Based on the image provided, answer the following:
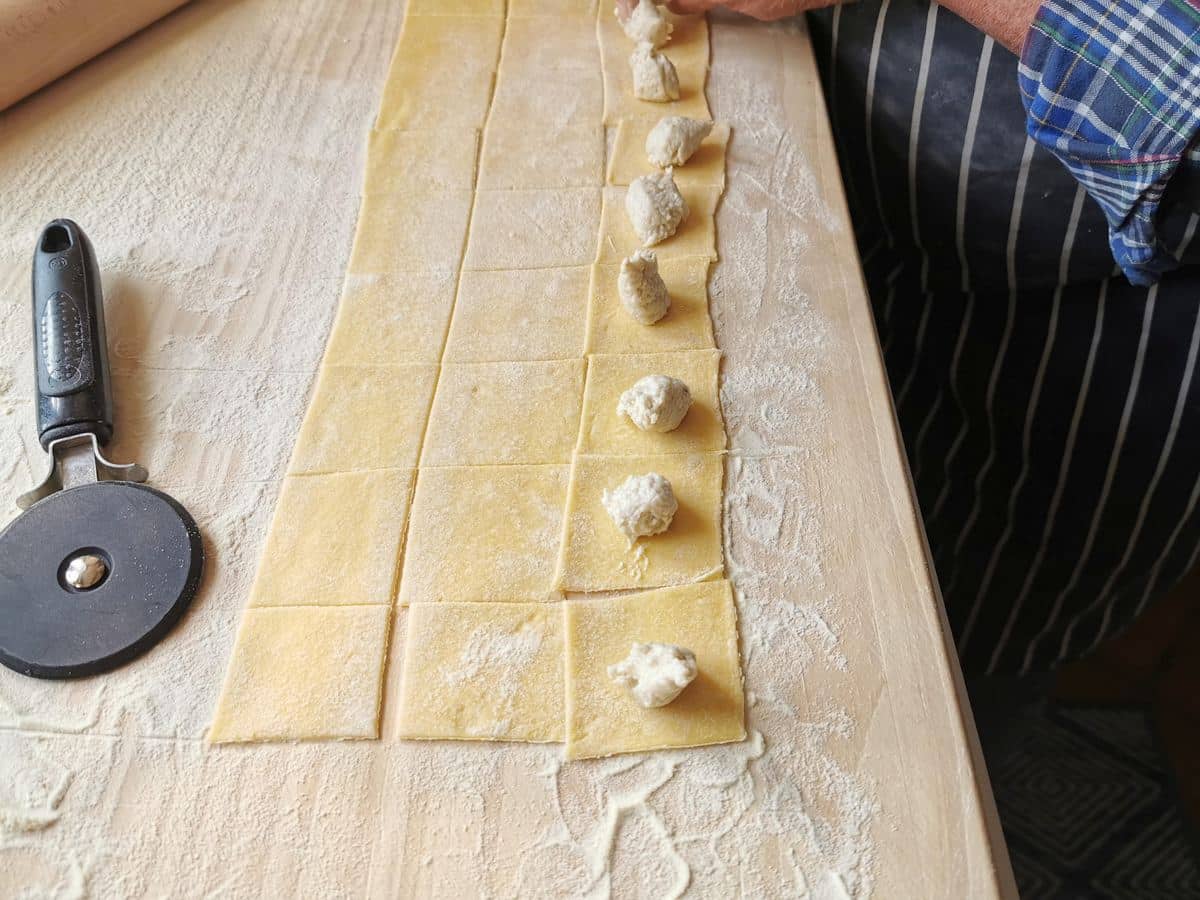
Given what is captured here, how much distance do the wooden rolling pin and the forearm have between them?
1.23m

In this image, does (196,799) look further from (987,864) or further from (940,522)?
(940,522)

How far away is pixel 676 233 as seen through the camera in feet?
3.98

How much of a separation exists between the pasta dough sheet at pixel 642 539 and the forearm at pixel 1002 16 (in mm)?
685

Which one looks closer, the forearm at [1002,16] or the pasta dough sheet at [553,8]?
the forearm at [1002,16]

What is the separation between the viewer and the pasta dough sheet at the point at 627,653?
783mm

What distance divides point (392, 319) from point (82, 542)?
41 cm

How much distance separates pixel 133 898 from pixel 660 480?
0.55m

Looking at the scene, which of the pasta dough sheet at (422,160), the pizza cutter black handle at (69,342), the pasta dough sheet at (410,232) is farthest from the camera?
the pasta dough sheet at (422,160)

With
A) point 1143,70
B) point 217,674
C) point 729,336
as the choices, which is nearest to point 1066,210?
point 1143,70

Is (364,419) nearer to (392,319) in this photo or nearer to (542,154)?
(392,319)

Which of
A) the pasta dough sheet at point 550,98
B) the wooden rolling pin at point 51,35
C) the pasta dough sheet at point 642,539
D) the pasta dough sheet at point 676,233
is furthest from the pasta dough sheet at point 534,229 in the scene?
the wooden rolling pin at point 51,35

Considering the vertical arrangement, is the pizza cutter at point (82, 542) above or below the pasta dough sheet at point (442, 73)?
below

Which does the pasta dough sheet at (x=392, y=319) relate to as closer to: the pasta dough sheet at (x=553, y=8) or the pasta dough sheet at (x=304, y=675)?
the pasta dough sheet at (x=304, y=675)

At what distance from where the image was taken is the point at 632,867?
2.37 ft
